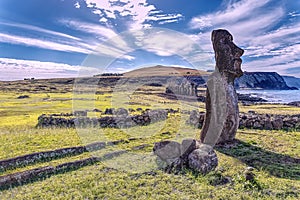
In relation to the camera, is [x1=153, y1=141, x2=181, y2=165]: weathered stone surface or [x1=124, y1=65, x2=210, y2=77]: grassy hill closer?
[x1=153, y1=141, x2=181, y2=165]: weathered stone surface

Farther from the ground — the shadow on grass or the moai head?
the moai head

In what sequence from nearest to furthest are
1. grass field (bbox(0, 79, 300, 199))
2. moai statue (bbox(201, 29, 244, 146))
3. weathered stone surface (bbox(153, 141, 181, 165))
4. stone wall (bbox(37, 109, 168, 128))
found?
grass field (bbox(0, 79, 300, 199)), weathered stone surface (bbox(153, 141, 181, 165)), moai statue (bbox(201, 29, 244, 146)), stone wall (bbox(37, 109, 168, 128))

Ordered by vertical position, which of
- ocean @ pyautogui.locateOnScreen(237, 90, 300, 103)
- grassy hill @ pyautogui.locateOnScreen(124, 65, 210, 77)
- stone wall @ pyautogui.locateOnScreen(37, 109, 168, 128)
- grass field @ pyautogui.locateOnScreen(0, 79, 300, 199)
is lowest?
ocean @ pyautogui.locateOnScreen(237, 90, 300, 103)

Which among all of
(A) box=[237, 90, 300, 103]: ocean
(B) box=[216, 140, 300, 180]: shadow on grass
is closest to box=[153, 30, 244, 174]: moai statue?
(B) box=[216, 140, 300, 180]: shadow on grass

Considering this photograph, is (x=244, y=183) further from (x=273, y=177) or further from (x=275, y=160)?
(x=275, y=160)

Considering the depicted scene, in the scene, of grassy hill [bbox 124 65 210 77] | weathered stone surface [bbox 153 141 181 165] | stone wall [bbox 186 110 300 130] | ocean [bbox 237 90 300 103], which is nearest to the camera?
weathered stone surface [bbox 153 141 181 165]

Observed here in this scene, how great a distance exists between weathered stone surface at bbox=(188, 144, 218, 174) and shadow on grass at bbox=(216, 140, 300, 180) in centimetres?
200

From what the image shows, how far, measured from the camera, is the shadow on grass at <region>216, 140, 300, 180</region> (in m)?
9.94

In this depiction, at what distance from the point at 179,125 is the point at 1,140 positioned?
13288mm

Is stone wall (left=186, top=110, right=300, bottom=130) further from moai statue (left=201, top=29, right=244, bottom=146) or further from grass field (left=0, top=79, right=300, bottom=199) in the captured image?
moai statue (left=201, top=29, right=244, bottom=146)

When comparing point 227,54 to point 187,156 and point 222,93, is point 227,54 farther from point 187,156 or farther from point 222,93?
point 187,156

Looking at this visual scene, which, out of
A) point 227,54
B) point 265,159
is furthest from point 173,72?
point 265,159

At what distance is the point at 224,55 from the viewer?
14.6m

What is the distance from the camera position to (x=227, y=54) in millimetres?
14555
